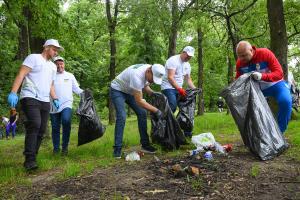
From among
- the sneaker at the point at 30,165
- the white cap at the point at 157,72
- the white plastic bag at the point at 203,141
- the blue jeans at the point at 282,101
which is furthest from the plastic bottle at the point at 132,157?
the blue jeans at the point at 282,101

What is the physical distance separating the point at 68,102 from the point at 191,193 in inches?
142

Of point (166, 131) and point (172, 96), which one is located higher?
point (172, 96)

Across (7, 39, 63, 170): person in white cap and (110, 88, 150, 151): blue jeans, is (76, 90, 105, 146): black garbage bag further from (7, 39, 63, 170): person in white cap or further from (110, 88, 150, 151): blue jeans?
(7, 39, 63, 170): person in white cap

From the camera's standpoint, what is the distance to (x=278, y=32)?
8.88m

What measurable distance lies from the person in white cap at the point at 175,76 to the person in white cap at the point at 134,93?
0.80 metres

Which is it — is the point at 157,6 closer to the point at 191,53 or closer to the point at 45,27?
the point at 45,27

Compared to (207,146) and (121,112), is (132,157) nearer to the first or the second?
(121,112)

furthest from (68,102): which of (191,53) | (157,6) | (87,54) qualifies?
(157,6)

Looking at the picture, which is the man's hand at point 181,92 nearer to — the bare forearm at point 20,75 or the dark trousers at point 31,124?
the dark trousers at point 31,124

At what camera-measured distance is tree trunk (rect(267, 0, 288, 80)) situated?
8.84 meters

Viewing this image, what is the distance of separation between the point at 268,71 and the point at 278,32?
11.2 ft

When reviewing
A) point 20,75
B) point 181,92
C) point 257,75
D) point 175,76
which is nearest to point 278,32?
point 175,76

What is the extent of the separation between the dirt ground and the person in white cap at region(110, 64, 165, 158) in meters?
1.00

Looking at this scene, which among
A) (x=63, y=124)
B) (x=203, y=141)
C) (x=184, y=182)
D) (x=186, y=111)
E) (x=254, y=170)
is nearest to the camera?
(x=184, y=182)
